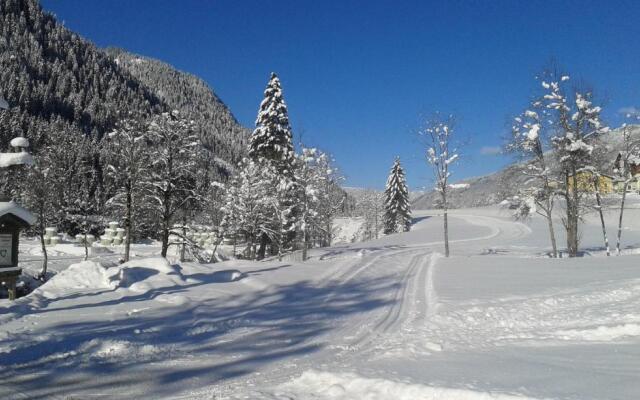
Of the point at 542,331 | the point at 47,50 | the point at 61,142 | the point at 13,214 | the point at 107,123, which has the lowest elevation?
the point at 542,331

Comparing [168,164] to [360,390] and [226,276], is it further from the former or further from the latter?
[360,390]

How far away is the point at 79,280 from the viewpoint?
12094mm

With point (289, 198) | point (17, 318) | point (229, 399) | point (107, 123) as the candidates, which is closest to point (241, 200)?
point (289, 198)

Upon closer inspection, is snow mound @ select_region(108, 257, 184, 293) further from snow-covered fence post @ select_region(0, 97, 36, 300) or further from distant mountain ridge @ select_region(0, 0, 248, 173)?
distant mountain ridge @ select_region(0, 0, 248, 173)

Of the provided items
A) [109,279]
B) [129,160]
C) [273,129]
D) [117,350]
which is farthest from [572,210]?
[117,350]

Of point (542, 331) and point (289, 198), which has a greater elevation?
point (289, 198)

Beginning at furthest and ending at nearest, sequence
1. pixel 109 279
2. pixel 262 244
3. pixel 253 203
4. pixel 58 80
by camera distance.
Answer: pixel 58 80, pixel 262 244, pixel 253 203, pixel 109 279

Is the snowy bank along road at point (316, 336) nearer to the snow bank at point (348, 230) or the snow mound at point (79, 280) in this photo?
the snow mound at point (79, 280)

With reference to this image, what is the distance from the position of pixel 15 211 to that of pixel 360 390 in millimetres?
12342

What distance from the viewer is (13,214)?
12805 mm

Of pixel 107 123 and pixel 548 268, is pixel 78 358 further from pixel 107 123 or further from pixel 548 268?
pixel 107 123

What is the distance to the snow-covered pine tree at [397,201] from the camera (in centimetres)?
6125

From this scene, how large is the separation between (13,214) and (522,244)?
125 feet

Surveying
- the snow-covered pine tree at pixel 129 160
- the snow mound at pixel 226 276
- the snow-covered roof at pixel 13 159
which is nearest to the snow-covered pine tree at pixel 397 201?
the snow-covered pine tree at pixel 129 160
